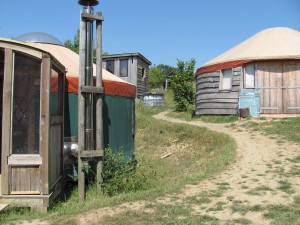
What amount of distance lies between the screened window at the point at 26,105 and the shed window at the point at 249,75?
9.38m

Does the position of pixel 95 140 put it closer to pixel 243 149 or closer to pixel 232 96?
pixel 243 149

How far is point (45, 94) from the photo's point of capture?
4785 mm

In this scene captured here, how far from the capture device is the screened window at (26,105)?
15.6ft

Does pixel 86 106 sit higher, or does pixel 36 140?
pixel 86 106

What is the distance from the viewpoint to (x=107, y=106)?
693cm

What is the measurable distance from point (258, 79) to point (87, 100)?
824 centimetres

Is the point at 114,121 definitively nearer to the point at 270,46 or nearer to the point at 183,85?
the point at 270,46

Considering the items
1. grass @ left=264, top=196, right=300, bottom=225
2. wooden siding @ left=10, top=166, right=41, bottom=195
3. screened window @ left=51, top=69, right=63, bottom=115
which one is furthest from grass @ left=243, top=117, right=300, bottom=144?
wooden siding @ left=10, top=166, right=41, bottom=195

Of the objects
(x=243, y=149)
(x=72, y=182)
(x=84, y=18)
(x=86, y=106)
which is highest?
(x=84, y=18)

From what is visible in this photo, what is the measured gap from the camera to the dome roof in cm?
793

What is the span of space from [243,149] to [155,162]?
2.25 metres

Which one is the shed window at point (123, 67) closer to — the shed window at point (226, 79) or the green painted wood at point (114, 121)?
the shed window at point (226, 79)

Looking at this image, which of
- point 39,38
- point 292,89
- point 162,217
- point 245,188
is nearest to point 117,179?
point 162,217

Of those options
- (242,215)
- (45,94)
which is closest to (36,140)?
(45,94)
